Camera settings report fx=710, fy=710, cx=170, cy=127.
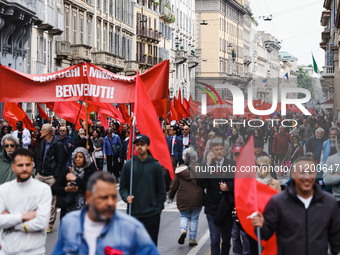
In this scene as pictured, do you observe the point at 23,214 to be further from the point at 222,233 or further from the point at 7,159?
the point at 222,233

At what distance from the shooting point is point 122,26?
53.0 metres

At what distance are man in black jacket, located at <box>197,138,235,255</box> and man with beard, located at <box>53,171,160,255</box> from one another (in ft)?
12.7

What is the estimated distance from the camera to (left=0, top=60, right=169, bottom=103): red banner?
1196 centimetres

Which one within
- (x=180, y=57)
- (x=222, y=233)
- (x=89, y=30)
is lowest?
(x=222, y=233)

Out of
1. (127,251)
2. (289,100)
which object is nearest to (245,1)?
(289,100)

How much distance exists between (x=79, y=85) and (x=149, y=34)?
49155mm

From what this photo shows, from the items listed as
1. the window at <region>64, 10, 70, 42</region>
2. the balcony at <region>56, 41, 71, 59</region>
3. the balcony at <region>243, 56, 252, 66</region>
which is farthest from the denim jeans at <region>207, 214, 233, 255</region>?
the balcony at <region>243, 56, 252, 66</region>

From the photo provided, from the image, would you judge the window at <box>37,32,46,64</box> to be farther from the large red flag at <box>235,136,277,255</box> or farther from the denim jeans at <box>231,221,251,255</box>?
the large red flag at <box>235,136,277,255</box>

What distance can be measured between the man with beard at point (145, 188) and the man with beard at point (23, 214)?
82.0 inches

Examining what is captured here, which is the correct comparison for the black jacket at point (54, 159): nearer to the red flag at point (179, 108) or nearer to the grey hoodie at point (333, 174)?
the grey hoodie at point (333, 174)

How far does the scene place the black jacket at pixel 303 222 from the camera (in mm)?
5336

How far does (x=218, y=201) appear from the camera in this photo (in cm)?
860

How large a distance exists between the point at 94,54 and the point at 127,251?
41199 millimetres

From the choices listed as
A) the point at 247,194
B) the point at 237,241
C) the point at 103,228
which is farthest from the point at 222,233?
the point at 103,228
